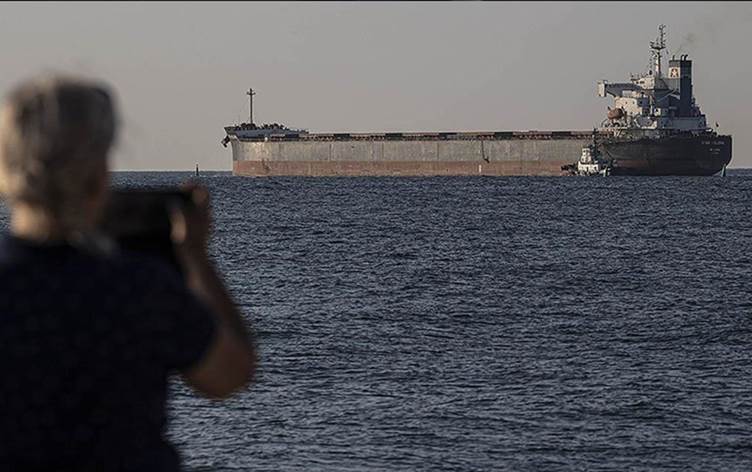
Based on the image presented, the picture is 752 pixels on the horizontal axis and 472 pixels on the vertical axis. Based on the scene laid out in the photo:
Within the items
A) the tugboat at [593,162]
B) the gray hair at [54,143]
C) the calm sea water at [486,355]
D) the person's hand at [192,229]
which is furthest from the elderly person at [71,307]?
the tugboat at [593,162]

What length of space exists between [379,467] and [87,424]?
1515cm

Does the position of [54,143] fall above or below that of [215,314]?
above

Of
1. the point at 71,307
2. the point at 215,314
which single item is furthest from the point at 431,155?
the point at 71,307

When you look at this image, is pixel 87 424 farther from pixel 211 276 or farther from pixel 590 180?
pixel 590 180

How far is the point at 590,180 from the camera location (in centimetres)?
13938

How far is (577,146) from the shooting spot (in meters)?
139

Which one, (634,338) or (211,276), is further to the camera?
(634,338)

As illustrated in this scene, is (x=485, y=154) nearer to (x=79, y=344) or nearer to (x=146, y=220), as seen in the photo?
(x=146, y=220)

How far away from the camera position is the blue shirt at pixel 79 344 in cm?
285

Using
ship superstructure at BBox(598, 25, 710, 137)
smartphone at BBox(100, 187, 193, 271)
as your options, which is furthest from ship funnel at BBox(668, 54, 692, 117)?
smartphone at BBox(100, 187, 193, 271)

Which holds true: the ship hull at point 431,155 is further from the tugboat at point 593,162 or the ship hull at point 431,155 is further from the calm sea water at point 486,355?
the calm sea water at point 486,355

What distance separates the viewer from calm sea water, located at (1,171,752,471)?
1905 centimetres

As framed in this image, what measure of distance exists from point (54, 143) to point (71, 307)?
0.34 m

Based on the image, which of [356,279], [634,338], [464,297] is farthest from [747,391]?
[356,279]
